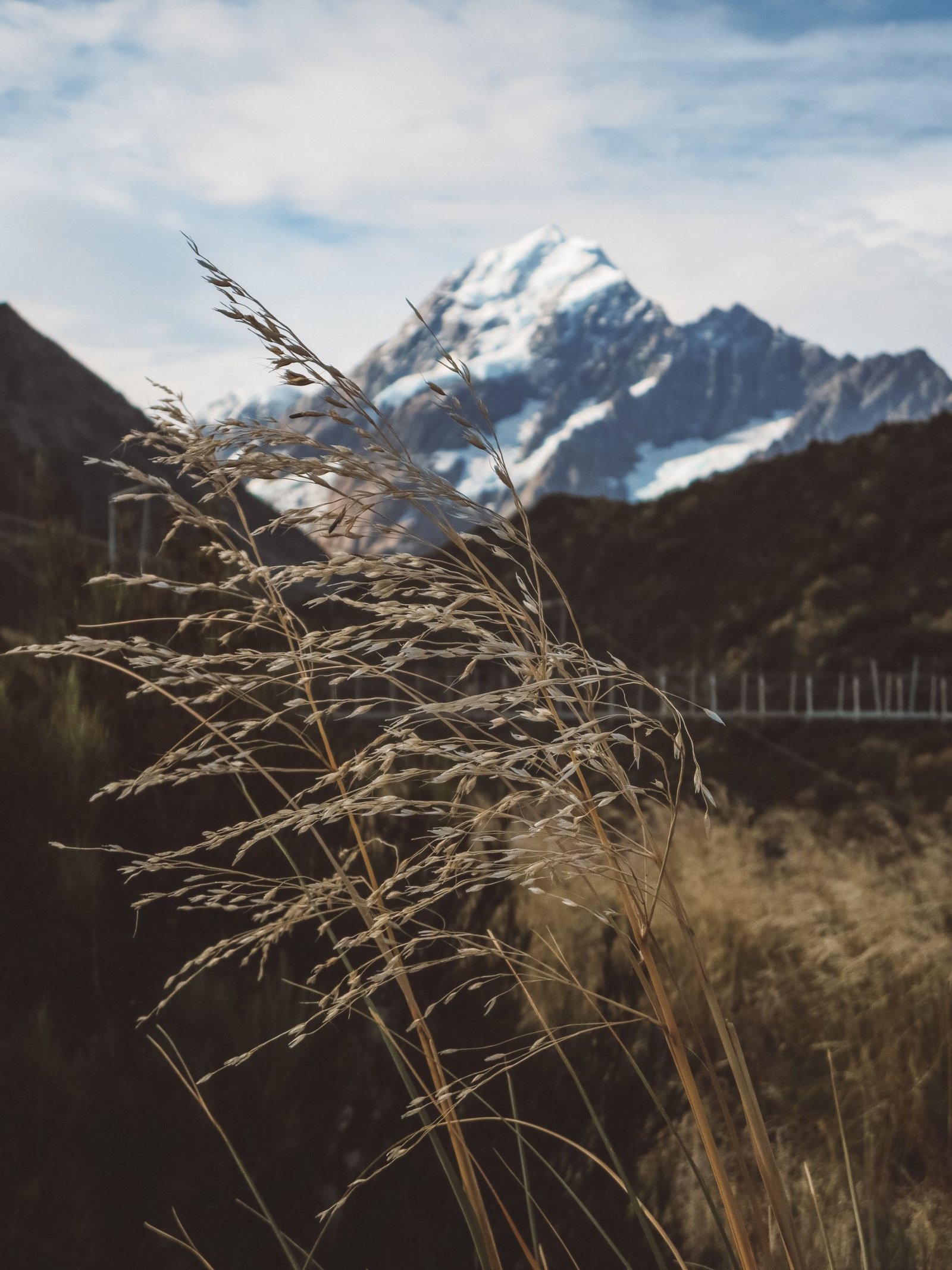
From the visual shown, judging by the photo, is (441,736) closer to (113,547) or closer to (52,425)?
(113,547)

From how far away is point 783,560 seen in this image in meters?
37.5

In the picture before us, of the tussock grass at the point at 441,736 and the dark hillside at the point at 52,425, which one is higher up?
the dark hillside at the point at 52,425

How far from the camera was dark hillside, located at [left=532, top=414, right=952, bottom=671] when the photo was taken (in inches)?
1216

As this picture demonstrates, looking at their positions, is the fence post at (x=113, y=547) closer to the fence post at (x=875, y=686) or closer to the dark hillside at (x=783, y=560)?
the fence post at (x=875, y=686)

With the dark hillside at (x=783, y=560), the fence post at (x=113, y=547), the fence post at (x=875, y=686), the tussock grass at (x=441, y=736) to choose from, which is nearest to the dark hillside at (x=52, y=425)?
the dark hillside at (x=783, y=560)

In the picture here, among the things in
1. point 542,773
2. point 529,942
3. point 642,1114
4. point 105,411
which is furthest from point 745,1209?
point 105,411

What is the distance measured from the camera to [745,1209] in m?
2.08

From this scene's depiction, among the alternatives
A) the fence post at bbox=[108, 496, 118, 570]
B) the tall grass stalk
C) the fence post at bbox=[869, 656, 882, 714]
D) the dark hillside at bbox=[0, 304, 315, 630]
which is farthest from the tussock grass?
the dark hillside at bbox=[0, 304, 315, 630]

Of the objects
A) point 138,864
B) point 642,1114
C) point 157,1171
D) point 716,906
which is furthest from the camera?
point 716,906

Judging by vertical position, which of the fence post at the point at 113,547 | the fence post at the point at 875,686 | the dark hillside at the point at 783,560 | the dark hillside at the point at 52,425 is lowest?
the fence post at the point at 875,686

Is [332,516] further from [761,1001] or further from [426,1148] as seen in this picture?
[761,1001]

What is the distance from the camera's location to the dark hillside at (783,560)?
30875mm

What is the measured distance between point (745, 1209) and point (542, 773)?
161 cm

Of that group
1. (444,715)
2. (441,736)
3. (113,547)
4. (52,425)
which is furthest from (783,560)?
(52,425)
